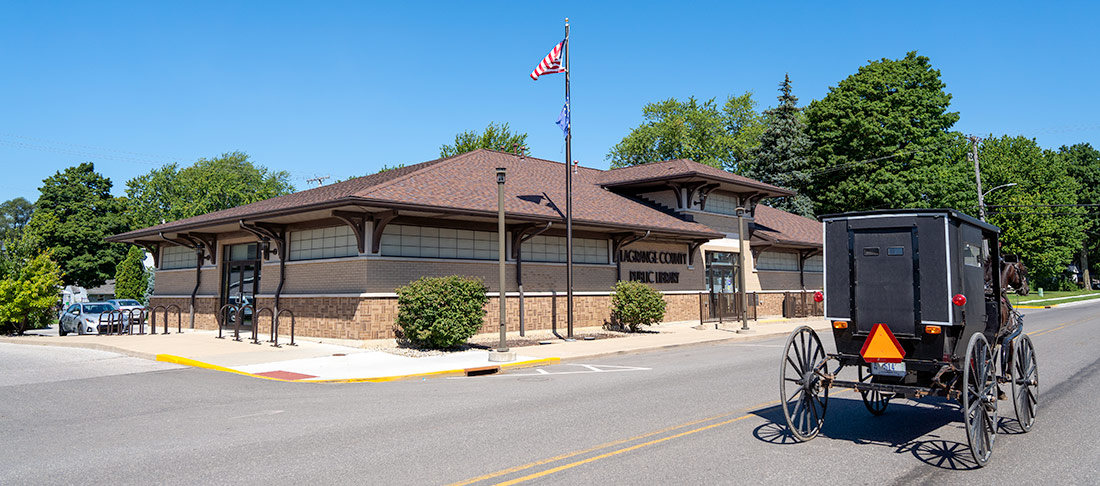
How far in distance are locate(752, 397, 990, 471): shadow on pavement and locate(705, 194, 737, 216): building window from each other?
21932 mm

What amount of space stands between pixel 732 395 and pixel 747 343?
11418 millimetres

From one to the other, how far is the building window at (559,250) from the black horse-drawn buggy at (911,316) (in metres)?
15.3

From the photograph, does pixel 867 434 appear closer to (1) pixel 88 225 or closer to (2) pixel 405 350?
(2) pixel 405 350

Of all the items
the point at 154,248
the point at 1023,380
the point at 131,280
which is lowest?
the point at 1023,380

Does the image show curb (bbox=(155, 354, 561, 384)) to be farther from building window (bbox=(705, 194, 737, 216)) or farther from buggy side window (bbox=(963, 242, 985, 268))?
building window (bbox=(705, 194, 737, 216))

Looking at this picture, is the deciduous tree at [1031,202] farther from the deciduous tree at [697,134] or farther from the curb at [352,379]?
the curb at [352,379]

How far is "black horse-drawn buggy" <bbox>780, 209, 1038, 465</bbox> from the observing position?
261 inches

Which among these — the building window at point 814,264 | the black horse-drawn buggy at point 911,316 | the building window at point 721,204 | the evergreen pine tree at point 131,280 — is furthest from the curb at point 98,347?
the evergreen pine tree at point 131,280

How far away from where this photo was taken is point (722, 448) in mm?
6727

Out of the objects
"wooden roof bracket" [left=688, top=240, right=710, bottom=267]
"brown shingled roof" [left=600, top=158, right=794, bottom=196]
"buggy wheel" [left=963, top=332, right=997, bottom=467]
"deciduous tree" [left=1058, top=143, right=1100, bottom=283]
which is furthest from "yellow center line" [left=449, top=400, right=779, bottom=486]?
"deciduous tree" [left=1058, top=143, right=1100, bottom=283]

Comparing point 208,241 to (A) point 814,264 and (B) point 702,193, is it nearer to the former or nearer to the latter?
(B) point 702,193

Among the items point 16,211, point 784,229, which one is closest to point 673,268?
point 784,229

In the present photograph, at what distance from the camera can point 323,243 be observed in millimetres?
20094

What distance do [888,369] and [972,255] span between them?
1585mm
